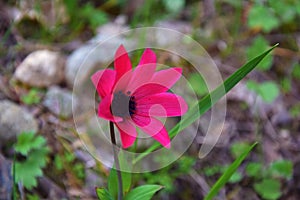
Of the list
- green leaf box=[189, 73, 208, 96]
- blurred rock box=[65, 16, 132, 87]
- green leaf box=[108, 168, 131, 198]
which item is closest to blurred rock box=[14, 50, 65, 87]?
blurred rock box=[65, 16, 132, 87]

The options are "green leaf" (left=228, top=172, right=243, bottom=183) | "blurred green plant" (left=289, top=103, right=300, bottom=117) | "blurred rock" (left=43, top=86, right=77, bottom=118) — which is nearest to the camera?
"green leaf" (left=228, top=172, right=243, bottom=183)

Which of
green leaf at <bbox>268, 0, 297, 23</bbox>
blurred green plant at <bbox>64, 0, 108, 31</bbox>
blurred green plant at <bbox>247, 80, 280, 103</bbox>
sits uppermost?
blurred green plant at <bbox>64, 0, 108, 31</bbox>

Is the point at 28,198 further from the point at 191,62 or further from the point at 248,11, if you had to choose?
the point at 248,11

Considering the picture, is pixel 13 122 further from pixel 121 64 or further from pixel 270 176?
pixel 270 176

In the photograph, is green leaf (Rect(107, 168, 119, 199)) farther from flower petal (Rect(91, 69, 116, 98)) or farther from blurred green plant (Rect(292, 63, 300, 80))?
blurred green plant (Rect(292, 63, 300, 80))

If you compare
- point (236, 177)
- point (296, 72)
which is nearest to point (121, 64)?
point (236, 177)

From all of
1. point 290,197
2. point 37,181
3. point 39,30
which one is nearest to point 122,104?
point 37,181

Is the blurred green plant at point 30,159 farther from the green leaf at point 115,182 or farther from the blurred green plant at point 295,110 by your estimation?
the blurred green plant at point 295,110
